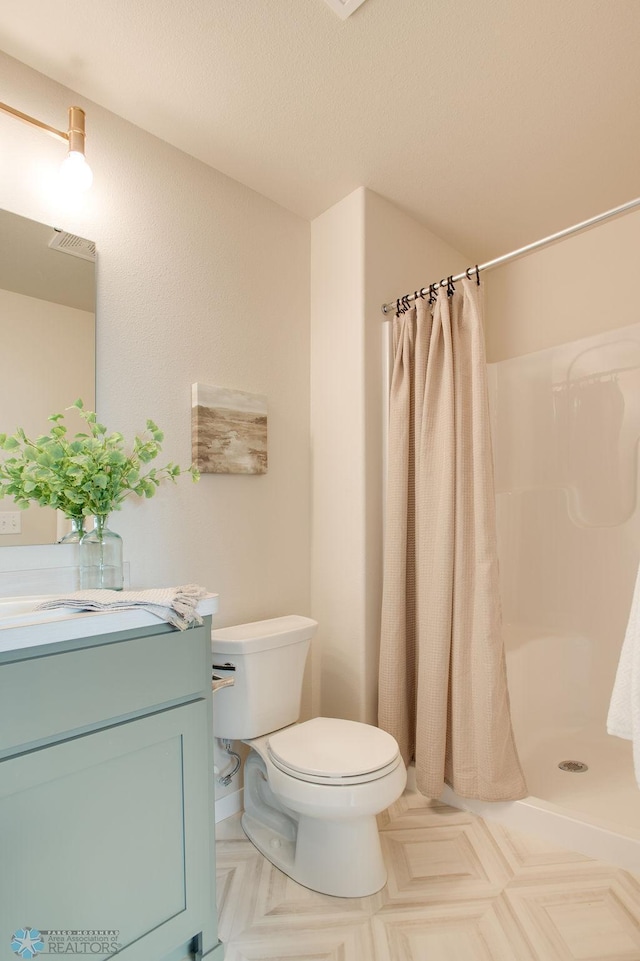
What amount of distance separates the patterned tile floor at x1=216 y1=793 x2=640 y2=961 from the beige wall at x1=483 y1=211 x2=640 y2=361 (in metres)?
2.15

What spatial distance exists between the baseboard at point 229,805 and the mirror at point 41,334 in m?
1.14

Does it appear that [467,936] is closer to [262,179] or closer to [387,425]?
[387,425]

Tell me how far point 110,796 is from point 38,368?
115cm

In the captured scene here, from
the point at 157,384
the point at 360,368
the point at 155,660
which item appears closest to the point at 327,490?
the point at 360,368

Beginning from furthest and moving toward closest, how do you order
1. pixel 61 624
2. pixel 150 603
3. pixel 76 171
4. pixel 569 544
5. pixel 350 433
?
1. pixel 569 544
2. pixel 350 433
3. pixel 76 171
4. pixel 150 603
5. pixel 61 624

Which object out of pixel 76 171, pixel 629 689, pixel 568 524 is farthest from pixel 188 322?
pixel 568 524

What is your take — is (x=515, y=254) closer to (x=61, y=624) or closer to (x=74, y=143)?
(x=74, y=143)

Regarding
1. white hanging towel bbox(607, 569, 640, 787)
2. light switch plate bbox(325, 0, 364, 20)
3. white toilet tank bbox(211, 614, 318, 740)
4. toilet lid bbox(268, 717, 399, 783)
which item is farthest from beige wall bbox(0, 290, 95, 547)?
white hanging towel bbox(607, 569, 640, 787)

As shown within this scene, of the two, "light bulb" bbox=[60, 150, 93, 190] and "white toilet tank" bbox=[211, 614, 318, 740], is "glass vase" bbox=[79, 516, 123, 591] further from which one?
"light bulb" bbox=[60, 150, 93, 190]

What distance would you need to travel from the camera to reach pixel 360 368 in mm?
2236

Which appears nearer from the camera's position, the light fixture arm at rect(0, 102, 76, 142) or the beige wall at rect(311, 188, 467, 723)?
→ the light fixture arm at rect(0, 102, 76, 142)

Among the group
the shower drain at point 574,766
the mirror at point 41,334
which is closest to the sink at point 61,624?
the mirror at point 41,334

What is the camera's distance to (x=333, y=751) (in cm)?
164

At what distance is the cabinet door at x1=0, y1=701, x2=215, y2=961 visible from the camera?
1035 millimetres
